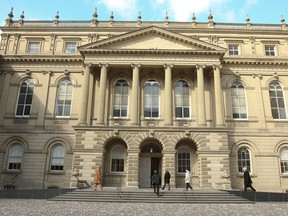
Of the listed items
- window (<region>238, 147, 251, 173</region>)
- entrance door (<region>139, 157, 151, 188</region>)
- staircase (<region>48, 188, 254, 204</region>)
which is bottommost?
→ staircase (<region>48, 188, 254, 204</region>)

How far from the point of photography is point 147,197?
18969 mm

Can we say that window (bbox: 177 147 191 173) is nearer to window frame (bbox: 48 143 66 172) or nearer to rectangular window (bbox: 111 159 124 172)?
rectangular window (bbox: 111 159 124 172)

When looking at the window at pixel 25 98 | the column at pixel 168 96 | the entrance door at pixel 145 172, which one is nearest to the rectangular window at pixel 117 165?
the entrance door at pixel 145 172

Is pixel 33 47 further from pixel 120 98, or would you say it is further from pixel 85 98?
pixel 120 98

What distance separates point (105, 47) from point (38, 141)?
1140 cm

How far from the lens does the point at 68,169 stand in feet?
87.5

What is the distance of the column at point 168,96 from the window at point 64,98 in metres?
10.1

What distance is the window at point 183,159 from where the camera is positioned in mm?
26484

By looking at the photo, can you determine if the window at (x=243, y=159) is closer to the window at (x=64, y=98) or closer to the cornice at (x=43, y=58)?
the window at (x=64, y=98)

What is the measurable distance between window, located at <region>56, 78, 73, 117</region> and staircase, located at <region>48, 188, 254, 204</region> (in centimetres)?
1072

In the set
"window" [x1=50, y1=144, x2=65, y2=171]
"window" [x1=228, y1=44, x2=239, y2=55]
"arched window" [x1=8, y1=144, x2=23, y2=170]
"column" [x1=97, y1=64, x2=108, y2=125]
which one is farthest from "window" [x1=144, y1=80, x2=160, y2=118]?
"arched window" [x1=8, y1=144, x2=23, y2=170]

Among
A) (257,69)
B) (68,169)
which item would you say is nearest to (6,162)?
(68,169)

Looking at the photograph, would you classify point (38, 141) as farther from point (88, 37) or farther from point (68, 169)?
point (88, 37)

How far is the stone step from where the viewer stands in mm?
18453
